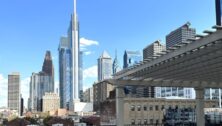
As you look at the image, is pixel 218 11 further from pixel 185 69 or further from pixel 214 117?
pixel 185 69

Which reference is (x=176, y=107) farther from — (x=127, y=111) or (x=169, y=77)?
(x=169, y=77)

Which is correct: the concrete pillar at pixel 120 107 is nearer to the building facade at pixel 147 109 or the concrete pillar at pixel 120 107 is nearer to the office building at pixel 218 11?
the building facade at pixel 147 109

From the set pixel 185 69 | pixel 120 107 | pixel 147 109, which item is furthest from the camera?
pixel 147 109

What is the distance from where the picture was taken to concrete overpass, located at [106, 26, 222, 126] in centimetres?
3967

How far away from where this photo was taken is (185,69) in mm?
52156

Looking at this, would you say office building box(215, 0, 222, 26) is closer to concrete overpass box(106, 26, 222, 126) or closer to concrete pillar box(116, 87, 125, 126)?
concrete overpass box(106, 26, 222, 126)

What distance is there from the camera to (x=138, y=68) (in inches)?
2165

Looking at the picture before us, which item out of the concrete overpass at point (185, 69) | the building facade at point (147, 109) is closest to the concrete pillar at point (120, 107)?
the concrete overpass at point (185, 69)

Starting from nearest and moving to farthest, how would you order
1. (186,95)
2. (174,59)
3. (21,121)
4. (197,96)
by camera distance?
(174,59)
(197,96)
(21,121)
(186,95)

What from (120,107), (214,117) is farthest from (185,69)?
(214,117)

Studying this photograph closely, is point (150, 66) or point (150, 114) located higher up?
point (150, 66)

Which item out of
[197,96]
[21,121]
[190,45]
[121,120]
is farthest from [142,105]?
[190,45]

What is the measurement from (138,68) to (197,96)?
18297 mm

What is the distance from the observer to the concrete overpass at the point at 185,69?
39.7 metres
